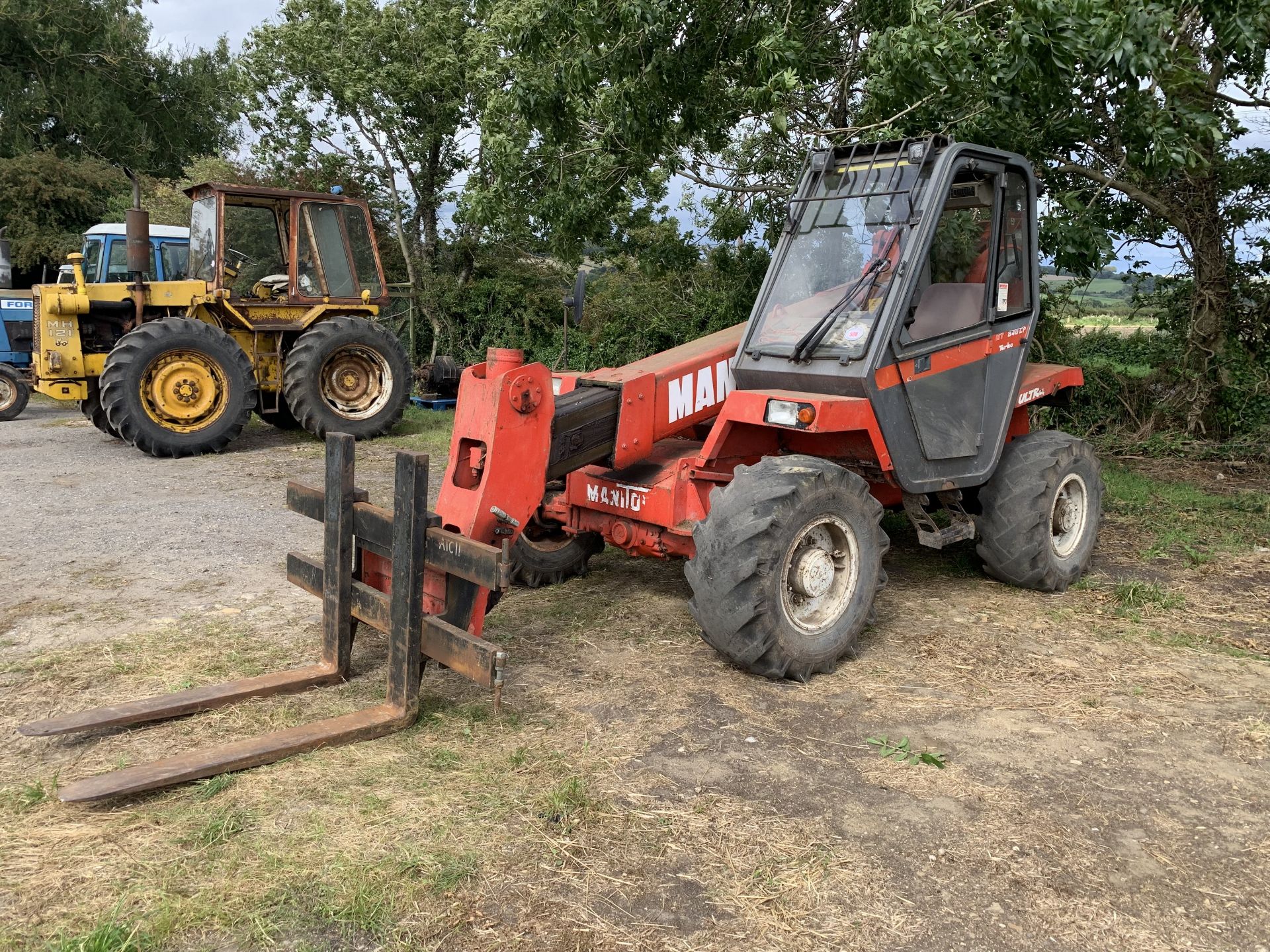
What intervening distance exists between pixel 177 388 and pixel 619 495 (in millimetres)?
7402

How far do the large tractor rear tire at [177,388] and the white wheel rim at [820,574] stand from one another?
8.08 metres

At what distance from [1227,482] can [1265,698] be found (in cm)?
593

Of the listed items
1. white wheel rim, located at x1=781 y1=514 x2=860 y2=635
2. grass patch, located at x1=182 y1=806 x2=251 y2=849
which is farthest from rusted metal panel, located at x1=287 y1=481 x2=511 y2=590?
white wheel rim, located at x1=781 y1=514 x2=860 y2=635

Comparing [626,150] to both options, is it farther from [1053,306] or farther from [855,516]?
[855,516]

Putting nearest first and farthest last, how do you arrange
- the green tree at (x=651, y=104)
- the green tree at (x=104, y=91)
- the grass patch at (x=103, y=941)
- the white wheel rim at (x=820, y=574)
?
the grass patch at (x=103, y=941) < the white wheel rim at (x=820, y=574) < the green tree at (x=651, y=104) < the green tree at (x=104, y=91)

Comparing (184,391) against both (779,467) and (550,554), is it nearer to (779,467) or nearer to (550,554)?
(550,554)

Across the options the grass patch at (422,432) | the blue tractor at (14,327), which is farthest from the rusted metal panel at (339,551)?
the blue tractor at (14,327)

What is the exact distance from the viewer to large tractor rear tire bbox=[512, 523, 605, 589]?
602 centimetres

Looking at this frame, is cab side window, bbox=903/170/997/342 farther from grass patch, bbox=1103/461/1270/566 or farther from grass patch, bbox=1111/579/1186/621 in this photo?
grass patch, bbox=1103/461/1270/566

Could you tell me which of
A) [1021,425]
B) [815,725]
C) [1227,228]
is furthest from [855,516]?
[1227,228]

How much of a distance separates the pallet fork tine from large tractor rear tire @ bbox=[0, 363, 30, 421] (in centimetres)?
1139

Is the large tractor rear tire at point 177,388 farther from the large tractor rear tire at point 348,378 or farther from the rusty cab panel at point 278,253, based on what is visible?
the rusty cab panel at point 278,253

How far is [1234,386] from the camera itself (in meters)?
10.8

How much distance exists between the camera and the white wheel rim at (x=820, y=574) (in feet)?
15.3
